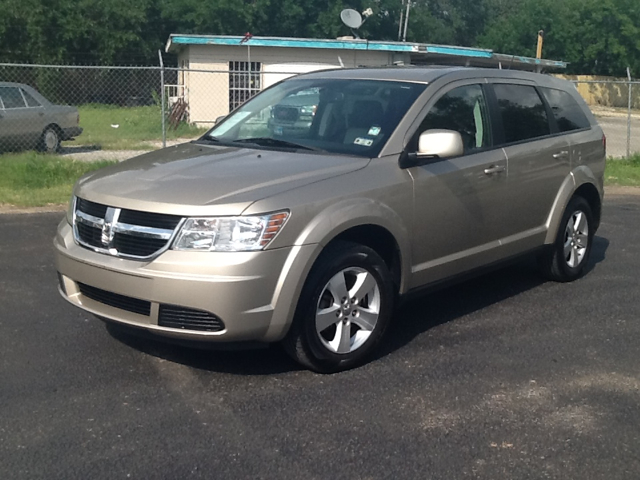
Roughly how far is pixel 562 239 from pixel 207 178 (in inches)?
134

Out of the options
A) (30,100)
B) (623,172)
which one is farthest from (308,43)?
(623,172)

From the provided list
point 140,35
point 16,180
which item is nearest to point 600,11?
Answer: point 140,35

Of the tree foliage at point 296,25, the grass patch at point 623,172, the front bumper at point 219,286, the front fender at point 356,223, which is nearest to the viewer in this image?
the front bumper at point 219,286

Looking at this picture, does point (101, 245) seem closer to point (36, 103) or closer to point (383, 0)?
point (36, 103)

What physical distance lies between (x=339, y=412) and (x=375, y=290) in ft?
3.05

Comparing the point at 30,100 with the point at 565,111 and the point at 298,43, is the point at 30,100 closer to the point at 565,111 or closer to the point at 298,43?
the point at 298,43

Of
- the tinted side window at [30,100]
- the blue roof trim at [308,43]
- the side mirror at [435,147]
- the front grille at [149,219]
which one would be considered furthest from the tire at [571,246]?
the blue roof trim at [308,43]

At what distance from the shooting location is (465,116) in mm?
5727

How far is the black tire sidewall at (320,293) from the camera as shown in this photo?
177 inches

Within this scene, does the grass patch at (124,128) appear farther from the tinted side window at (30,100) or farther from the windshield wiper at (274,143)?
the windshield wiper at (274,143)

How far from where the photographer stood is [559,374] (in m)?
4.83

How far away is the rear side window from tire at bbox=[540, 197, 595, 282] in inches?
24.7

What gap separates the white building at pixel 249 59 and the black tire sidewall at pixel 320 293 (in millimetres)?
20408

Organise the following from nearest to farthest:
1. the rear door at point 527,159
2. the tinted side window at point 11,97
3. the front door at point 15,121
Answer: the rear door at point 527,159
the front door at point 15,121
the tinted side window at point 11,97
